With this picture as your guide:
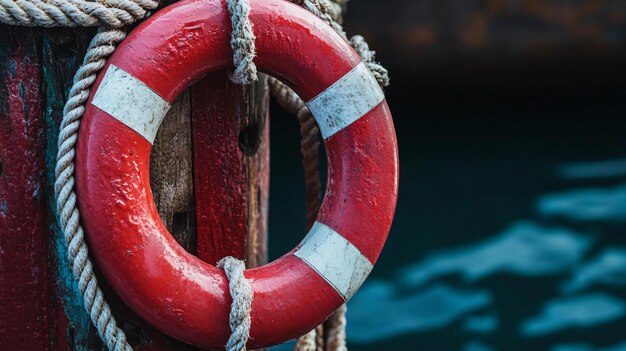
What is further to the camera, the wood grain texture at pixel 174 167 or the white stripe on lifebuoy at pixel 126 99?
the wood grain texture at pixel 174 167

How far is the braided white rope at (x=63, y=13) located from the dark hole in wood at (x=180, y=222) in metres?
0.39

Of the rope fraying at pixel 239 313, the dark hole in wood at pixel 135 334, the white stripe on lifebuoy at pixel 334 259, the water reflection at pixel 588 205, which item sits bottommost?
the dark hole in wood at pixel 135 334

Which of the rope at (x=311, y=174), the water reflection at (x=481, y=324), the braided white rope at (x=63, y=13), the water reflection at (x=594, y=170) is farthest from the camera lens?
the water reflection at (x=594, y=170)

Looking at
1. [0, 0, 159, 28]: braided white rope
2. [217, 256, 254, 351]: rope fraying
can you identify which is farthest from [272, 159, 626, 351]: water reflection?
[0, 0, 159, 28]: braided white rope

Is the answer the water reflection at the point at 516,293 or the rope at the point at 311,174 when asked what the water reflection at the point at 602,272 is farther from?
the rope at the point at 311,174

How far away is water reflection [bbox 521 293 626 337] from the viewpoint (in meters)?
2.91

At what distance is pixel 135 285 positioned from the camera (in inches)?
53.1

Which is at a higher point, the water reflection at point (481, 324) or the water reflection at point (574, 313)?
the water reflection at point (574, 313)

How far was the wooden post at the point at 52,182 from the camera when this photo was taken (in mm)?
1368

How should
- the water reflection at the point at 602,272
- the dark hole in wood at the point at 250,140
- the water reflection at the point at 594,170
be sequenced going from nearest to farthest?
1. the dark hole in wood at the point at 250,140
2. the water reflection at the point at 602,272
3. the water reflection at the point at 594,170

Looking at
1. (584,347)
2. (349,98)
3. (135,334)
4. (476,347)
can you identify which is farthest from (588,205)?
(135,334)

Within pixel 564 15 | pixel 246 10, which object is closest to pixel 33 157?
pixel 246 10

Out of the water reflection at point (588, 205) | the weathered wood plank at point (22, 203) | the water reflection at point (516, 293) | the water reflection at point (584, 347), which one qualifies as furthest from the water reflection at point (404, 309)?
the weathered wood plank at point (22, 203)

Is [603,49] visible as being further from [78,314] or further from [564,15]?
[78,314]
